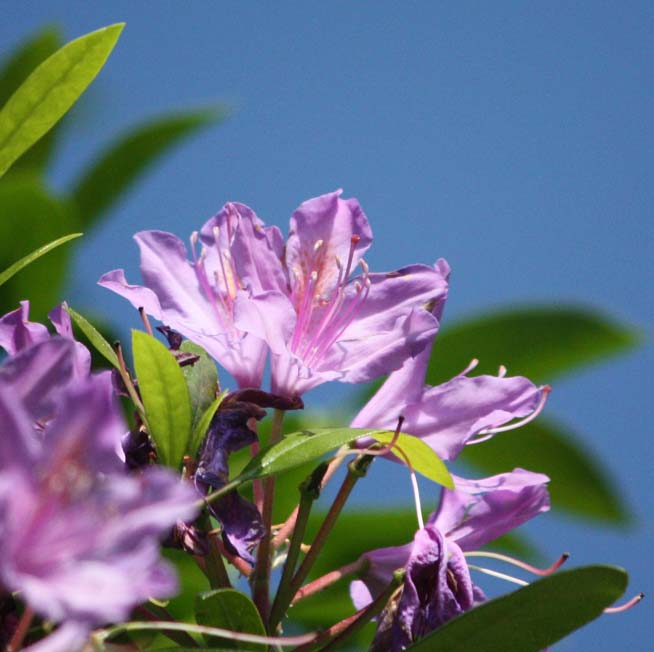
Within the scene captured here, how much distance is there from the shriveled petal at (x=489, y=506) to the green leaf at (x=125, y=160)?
1613 mm

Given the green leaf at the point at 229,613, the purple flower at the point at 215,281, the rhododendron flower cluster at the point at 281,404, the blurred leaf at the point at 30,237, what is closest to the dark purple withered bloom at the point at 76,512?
the rhododendron flower cluster at the point at 281,404

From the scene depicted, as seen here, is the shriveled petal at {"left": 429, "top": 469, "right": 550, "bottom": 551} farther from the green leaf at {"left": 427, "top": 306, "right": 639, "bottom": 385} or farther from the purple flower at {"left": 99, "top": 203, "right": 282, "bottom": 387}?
the green leaf at {"left": 427, "top": 306, "right": 639, "bottom": 385}

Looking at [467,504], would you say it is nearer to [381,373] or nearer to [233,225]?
[381,373]

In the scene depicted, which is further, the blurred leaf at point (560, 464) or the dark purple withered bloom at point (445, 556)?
the blurred leaf at point (560, 464)

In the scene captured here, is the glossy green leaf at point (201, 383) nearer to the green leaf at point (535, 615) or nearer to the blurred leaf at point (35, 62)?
the green leaf at point (535, 615)

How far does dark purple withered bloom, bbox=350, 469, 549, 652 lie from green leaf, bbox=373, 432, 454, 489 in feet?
0.11

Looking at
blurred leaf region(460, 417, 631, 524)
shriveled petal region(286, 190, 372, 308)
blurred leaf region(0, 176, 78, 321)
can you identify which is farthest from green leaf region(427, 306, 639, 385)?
shriveled petal region(286, 190, 372, 308)

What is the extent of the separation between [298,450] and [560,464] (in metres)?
1.17

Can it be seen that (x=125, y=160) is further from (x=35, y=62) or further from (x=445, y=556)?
(x=445, y=556)

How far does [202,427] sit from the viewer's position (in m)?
0.66

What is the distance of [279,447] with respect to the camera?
641mm

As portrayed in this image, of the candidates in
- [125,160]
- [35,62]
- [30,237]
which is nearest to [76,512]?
[30,237]

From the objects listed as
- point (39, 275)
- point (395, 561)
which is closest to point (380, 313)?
point (395, 561)

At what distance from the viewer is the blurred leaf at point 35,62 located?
224 centimetres
